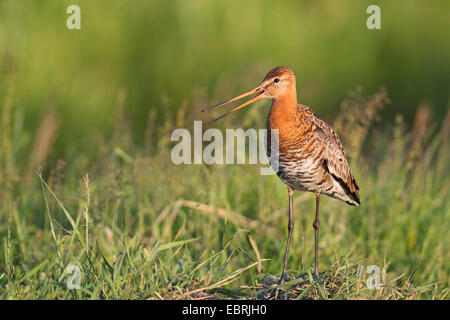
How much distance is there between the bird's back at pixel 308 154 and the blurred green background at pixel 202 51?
356 cm

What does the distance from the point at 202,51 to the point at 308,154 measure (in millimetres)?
5375

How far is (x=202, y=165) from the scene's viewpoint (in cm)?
610

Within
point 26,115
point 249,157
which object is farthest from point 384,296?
point 26,115

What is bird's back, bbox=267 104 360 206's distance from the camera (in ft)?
16.0

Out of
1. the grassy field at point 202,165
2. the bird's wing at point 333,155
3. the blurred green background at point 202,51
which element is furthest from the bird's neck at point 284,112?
the blurred green background at point 202,51

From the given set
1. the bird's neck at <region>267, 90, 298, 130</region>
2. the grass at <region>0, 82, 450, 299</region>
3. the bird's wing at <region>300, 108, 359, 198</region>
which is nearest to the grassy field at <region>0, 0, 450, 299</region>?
the grass at <region>0, 82, 450, 299</region>

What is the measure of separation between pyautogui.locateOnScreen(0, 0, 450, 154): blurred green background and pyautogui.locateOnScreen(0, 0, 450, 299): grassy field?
2cm

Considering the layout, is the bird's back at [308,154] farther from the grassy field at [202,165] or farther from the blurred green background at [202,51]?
the blurred green background at [202,51]

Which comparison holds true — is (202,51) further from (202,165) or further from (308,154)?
(308,154)

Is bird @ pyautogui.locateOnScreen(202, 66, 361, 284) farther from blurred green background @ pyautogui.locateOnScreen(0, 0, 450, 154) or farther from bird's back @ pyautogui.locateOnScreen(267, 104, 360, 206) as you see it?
blurred green background @ pyautogui.locateOnScreen(0, 0, 450, 154)

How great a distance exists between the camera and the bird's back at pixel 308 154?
16.0ft

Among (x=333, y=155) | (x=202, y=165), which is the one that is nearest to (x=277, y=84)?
(x=333, y=155)
